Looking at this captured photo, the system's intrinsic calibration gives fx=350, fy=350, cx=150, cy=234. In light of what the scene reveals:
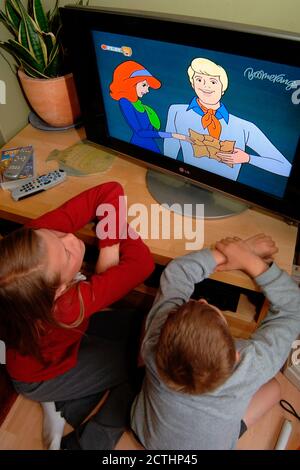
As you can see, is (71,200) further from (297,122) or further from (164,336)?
(297,122)

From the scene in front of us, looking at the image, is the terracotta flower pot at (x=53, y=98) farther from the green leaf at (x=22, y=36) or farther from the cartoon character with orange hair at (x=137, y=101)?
the cartoon character with orange hair at (x=137, y=101)

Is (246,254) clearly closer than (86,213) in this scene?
Yes

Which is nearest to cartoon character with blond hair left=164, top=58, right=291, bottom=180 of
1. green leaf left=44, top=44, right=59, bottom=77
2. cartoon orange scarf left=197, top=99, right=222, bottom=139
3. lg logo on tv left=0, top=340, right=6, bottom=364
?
cartoon orange scarf left=197, top=99, right=222, bottom=139

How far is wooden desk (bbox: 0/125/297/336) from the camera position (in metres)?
0.95

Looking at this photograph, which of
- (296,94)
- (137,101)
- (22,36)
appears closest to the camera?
(296,94)

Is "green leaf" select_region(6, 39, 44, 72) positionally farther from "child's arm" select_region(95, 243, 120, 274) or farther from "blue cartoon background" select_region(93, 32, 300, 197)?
"child's arm" select_region(95, 243, 120, 274)

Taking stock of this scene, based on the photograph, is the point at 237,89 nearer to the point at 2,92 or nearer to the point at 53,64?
the point at 53,64

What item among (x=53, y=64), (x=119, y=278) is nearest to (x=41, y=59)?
(x=53, y=64)

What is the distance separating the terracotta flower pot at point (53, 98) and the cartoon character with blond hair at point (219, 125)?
45 centimetres

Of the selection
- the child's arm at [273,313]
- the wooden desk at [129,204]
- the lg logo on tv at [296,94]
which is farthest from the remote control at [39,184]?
the lg logo on tv at [296,94]

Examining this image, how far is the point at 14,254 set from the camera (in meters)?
0.79

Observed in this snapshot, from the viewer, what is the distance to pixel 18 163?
3.84ft

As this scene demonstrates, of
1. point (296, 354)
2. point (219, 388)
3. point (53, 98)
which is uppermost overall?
point (53, 98)

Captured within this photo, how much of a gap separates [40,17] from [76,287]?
34.3 inches
